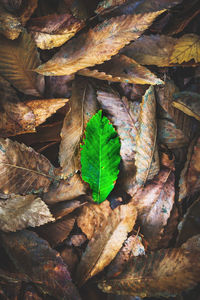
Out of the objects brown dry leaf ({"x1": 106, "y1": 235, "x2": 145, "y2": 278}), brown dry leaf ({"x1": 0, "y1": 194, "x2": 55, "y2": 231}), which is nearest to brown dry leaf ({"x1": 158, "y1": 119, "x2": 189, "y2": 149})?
brown dry leaf ({"x1": 106, "y1": 235, "x2": 145, "y2": 278})

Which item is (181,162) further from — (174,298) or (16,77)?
(16,77)

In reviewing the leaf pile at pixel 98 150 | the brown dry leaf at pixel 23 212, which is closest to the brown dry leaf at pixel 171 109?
the leaf pile at pixel 98 150

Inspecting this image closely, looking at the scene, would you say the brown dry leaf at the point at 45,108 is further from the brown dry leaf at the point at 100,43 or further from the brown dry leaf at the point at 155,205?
the brown dry leaf at the point at 155,205

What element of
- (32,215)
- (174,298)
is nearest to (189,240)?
(174,298)

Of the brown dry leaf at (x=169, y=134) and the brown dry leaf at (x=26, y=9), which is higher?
the brown dry leaf at (x=26, y=9)

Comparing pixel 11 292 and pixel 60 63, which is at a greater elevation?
pixel 60 63

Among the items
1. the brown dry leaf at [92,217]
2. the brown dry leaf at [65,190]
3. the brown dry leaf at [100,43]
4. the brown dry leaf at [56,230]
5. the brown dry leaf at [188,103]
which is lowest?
the brown dry leaf at [56,230]

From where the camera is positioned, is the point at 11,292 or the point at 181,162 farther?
the point at 181,162
